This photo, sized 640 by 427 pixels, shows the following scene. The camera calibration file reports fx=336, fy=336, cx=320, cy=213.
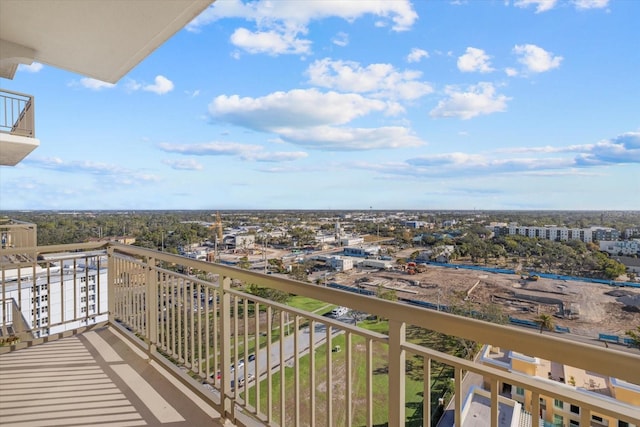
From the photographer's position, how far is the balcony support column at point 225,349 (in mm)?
2168

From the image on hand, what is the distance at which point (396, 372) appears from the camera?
49.6 inches

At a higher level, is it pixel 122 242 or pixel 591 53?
pixel 591 53

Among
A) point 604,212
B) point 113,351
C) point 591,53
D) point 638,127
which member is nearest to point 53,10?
point 113,351

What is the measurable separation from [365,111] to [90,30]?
1197 centimetres

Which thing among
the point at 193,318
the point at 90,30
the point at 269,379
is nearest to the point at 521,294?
the point at 269,379

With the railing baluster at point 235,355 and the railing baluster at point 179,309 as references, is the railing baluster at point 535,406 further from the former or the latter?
the railing baluster at point 179,309

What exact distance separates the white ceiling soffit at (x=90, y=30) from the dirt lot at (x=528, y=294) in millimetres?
2722

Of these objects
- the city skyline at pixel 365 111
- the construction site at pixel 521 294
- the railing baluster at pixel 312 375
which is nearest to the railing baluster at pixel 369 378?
the railing baluster at pixel 312 375

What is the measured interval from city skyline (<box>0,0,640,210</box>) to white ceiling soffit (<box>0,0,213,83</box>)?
301 millimetres

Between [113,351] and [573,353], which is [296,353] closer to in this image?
[573,353]

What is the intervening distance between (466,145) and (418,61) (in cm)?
297

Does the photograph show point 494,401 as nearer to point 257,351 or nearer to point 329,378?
point 329,378

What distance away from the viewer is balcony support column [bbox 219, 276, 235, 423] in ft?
7.11

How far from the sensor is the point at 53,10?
256 centimetres
